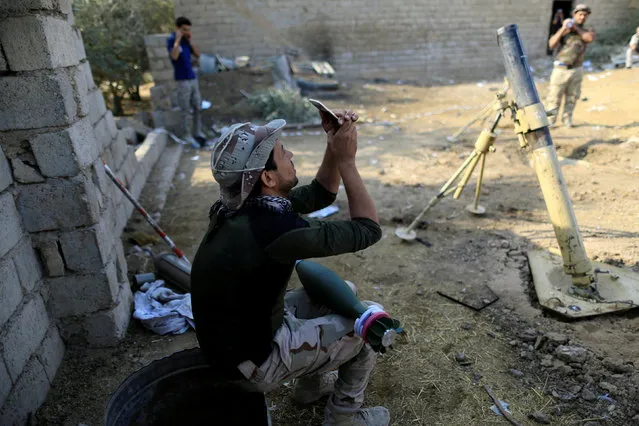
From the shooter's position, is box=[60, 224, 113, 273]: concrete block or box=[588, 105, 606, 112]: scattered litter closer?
box=[60, 224, 113, 273]: concrete block

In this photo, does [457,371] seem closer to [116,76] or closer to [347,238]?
[347,238]

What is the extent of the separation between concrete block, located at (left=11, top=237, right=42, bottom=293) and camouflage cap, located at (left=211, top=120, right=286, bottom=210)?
151 cm

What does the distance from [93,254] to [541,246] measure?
390cm

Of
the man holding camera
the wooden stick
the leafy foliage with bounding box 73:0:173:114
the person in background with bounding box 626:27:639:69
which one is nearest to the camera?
the wooden stick

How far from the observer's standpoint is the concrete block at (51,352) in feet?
8.96

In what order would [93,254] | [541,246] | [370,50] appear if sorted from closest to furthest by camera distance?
[93,254]
[541,246]
[370,50]

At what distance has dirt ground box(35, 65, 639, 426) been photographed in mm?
2674

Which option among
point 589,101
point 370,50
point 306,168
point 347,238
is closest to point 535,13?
point 370,50

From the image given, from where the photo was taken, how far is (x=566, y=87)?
8.18 meters

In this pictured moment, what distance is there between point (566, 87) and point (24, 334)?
29.0ft

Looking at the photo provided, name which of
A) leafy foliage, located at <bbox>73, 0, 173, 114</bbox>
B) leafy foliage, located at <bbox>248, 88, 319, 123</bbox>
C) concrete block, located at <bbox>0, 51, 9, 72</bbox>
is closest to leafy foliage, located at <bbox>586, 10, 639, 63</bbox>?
leafy foliage, located at <bbox>248, 88, 319, 123</bbox>

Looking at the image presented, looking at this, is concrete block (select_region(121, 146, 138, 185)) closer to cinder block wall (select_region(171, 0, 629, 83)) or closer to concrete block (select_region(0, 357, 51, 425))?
concrete block (select_region(0, 357, 51, 425))

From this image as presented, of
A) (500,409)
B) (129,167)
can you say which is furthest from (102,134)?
(500,409)

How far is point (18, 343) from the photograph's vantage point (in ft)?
8.18
